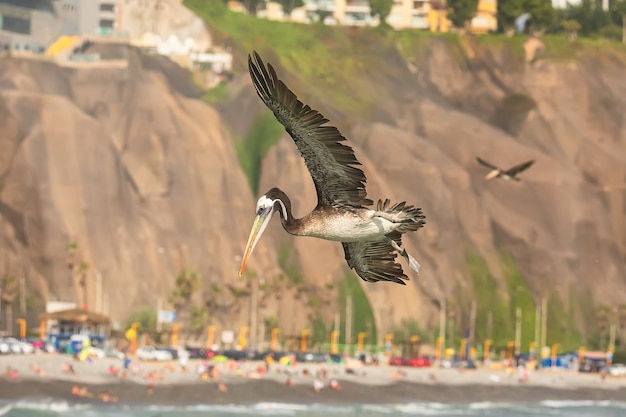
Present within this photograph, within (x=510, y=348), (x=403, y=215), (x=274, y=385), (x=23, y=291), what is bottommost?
(x=274, y=385)

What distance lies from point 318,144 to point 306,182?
136637 millimetres

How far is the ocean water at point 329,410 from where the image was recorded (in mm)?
86938

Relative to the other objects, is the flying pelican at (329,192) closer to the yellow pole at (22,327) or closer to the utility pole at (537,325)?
the yellow pole at (22,327)

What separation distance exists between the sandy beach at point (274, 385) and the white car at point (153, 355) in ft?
5.16

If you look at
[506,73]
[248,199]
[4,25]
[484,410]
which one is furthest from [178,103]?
[484,410]

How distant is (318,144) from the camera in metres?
19.4

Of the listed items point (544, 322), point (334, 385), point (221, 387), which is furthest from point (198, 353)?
point (544, 322)

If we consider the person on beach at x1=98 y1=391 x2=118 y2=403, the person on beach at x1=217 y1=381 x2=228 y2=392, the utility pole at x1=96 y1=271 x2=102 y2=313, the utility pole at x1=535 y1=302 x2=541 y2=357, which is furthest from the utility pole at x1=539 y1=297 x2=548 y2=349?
the person on beach at x1=98 y1=391 x2=118 y2=403

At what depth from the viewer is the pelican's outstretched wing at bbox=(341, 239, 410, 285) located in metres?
20.8

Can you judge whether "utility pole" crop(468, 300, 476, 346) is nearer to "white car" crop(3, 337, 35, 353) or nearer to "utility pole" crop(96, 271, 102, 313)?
"utility pole" crop(96, 271, 102, 313)

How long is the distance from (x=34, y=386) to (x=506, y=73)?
116 metres

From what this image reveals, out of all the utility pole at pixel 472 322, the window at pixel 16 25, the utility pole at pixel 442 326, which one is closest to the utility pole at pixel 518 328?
the utility pole at pixel 472 322

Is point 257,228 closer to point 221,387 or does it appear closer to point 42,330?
point 221,387

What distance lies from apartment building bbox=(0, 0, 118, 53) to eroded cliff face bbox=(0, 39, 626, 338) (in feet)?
41.2
